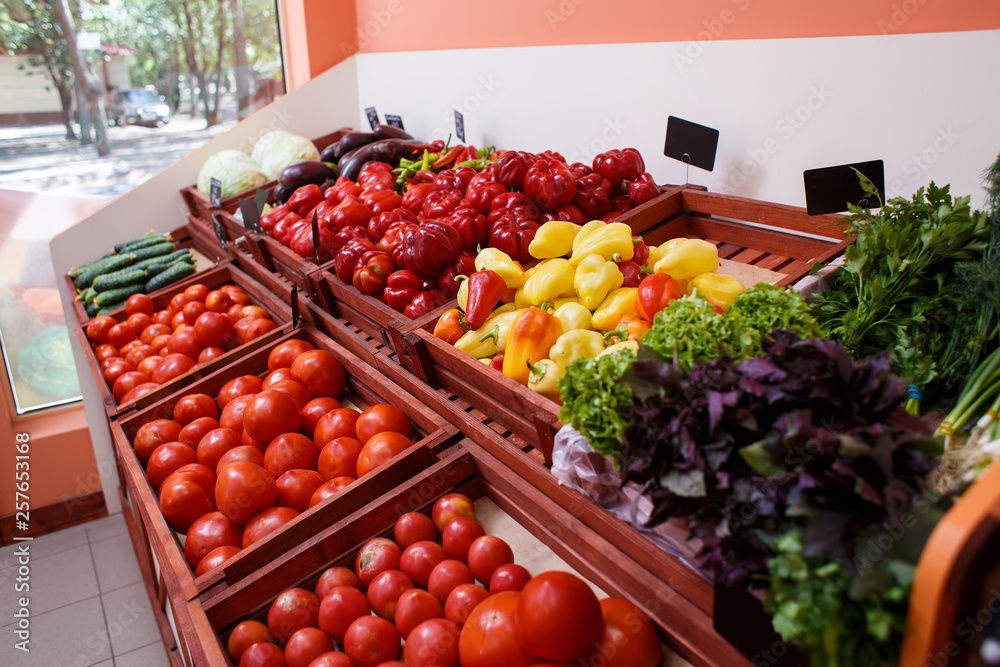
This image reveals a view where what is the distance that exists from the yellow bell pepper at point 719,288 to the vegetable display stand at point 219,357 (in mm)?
1661

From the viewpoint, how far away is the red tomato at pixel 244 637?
4.60 feet

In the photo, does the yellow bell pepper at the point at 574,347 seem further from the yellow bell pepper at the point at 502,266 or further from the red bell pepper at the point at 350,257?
the red bell pepper at the point at 350,257

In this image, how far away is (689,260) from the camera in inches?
73.7

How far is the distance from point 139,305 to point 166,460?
150cm

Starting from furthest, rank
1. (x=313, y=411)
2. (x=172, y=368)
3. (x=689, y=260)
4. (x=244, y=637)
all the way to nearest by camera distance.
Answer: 1. (x=172, y=368)
2. (x=313, y=411)
3. (x=689, y=260)
4. (x=244, y=637)

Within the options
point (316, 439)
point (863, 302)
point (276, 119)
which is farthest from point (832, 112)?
point (276, 119)

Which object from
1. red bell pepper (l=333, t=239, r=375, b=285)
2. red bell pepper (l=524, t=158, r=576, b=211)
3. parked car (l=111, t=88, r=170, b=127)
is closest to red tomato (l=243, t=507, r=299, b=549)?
red bell pepper (l=333, t=239, r=375, b=285)

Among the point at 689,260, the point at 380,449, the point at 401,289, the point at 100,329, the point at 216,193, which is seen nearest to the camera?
the point at 380,449

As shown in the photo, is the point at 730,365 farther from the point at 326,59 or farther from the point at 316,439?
the point at 326,59

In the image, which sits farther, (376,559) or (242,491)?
(242,491)

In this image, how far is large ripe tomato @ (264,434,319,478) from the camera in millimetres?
1893

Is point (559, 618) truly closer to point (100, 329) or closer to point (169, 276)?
point (100, 329)

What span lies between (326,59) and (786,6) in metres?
3.64

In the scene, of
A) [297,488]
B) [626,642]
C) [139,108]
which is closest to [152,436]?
[297,488]
